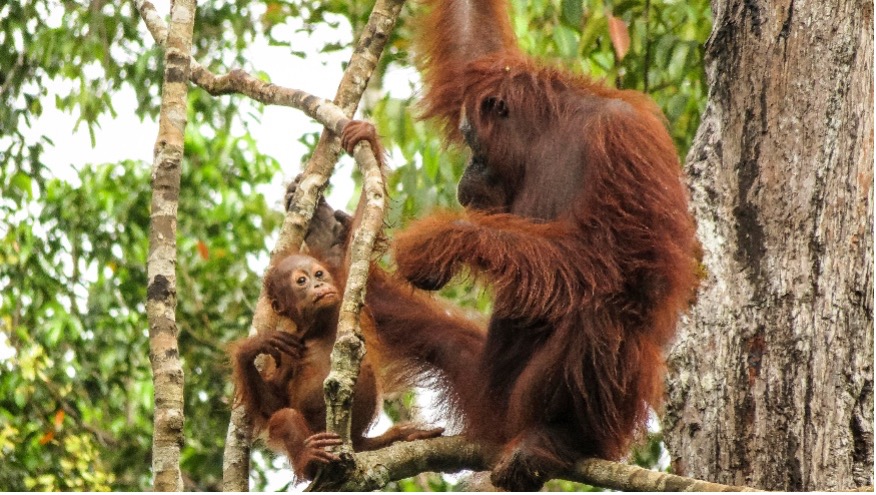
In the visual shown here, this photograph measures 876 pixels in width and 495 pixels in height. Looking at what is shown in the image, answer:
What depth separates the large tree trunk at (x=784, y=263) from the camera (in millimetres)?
3375

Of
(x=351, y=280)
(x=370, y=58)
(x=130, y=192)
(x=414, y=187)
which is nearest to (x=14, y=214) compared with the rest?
(x=130, y=192)

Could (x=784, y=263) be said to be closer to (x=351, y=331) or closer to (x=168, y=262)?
(x=351, y=331)

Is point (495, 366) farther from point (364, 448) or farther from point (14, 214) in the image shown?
point (14, 214)

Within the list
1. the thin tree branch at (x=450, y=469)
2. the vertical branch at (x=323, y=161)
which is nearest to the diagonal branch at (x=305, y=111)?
the vertical branch at (x=323, y=161)

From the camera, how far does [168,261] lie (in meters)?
3.09

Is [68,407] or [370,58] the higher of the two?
[370,58]

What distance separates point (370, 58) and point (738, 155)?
125 centimetres

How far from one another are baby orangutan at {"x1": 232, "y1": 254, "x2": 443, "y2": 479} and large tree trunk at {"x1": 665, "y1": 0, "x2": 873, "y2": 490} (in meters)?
0.91

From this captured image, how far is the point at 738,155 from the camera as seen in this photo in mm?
3664

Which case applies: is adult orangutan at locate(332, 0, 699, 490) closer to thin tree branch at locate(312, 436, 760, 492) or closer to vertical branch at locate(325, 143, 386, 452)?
thin tree branch at locate(312, 436, 760, 492)

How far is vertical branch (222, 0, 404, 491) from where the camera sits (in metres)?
3.62

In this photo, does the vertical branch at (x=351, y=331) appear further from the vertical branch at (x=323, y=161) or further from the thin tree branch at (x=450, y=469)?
the vertical branch at (x=323, y=161)

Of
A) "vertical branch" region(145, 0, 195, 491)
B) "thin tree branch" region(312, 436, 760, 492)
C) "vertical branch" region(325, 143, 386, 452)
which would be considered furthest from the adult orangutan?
"vertical branch" region(145, 0, 195, 491)

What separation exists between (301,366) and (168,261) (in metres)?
0.76
